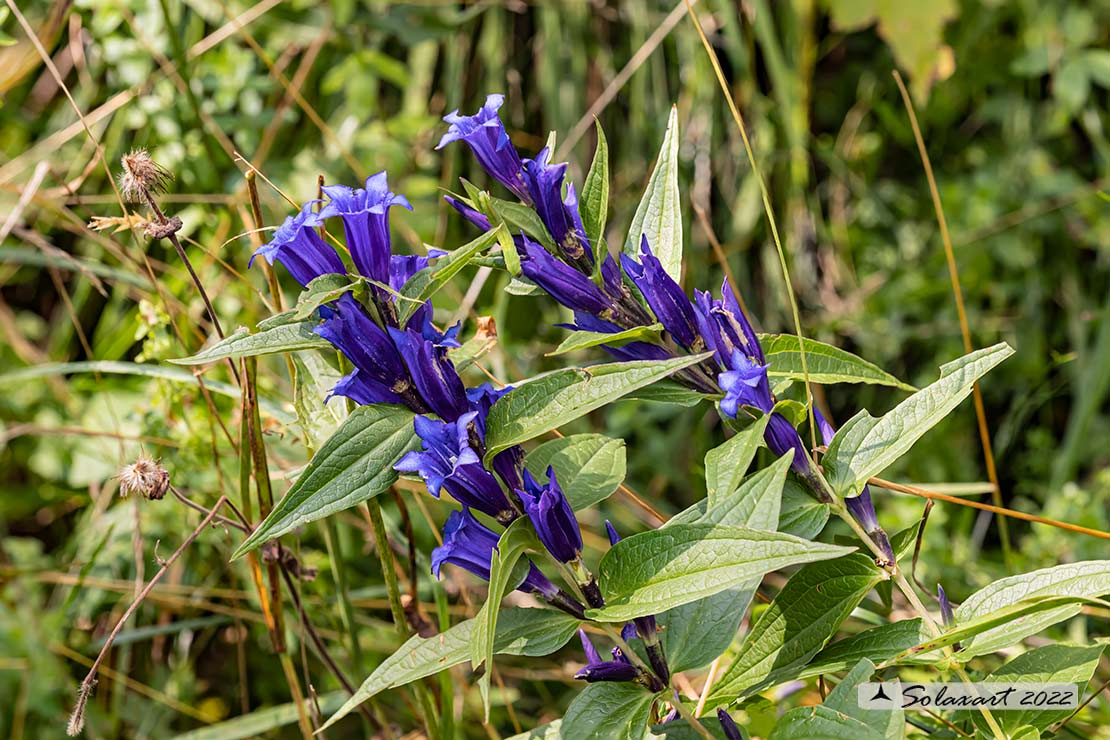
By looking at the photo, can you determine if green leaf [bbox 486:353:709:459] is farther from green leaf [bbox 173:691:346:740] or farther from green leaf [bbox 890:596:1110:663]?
green leaf [bbox 173:691:346:740]

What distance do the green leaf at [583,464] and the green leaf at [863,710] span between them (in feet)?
0.77

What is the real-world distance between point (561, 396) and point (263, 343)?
22cm

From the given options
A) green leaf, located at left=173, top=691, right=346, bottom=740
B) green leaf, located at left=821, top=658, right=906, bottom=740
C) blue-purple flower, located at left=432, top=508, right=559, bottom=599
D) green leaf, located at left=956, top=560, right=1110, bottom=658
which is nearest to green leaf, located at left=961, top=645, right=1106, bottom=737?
green leaf, located at left=956, top=560, right=1110, bottom=658

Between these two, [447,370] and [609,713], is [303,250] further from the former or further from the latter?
[609,713]

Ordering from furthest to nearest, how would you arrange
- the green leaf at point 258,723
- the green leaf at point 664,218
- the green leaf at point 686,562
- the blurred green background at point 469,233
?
the blurred green background at point 469,233 < the green leaf at point 258,723 < the green leaf at point 664,218 < the green leaf at point 686,562

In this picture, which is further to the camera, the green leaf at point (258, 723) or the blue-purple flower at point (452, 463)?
the green leaf at point (258, 723)

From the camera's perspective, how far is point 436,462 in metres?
0.74

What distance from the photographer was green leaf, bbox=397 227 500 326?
71cm

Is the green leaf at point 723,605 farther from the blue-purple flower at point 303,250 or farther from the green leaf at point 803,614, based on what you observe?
the blue-purple flower at point 303,250

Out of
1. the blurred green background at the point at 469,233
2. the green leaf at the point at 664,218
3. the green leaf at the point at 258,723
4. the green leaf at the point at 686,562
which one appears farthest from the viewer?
the blurred green background at the point at 469,233

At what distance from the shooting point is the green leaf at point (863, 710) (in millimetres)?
702

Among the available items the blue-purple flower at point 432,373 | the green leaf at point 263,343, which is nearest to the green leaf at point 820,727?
the blue-purple flower at point 432,373

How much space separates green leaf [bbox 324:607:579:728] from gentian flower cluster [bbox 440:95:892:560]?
0.73ft

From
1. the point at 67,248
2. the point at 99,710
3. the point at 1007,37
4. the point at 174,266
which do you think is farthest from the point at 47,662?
the point at 1007,37
